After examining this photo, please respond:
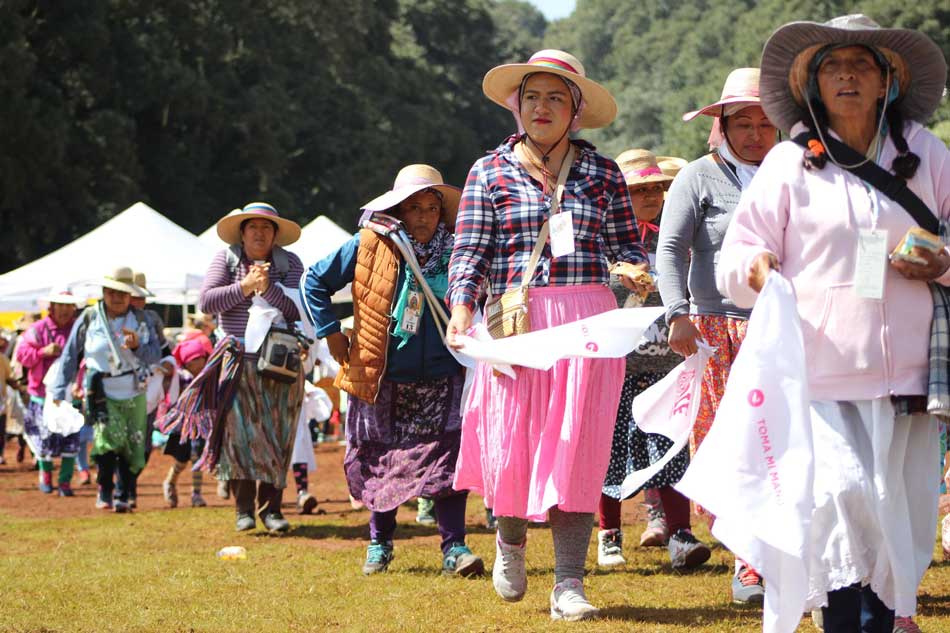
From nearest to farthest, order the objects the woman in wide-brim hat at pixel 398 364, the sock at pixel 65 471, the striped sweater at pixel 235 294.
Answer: the woman in wide-brim hat at pixel 398 364 → the striped sweater at pixel 235 294 → the sock at pixel 65 471

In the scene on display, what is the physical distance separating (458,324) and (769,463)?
1.87m

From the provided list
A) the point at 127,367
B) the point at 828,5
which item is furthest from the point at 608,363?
the point at 828,5

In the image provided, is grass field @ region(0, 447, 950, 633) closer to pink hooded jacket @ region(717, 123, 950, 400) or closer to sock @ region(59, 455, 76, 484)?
pink hooded jacket @ region(717, 123, 950, 400)

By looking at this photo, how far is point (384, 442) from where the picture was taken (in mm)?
7938

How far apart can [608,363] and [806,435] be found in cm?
184

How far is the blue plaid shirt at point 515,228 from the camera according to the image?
5992 millimetres

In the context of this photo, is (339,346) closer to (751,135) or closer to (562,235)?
(562,235)

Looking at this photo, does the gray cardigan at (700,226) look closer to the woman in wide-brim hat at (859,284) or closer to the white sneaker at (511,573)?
the white sneaker at (511,573)

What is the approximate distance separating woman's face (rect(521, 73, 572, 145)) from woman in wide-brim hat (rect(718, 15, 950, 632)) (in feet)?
5.37

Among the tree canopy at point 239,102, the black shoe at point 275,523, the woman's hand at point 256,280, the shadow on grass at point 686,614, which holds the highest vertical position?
the tree canopy at point 239,102

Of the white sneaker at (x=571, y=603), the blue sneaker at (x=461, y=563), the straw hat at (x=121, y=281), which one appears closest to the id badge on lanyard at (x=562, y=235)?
the white sneaker at (x=571, y=603)

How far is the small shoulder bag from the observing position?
591 centimetres

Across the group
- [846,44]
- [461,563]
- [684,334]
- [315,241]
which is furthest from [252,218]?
[315,241]

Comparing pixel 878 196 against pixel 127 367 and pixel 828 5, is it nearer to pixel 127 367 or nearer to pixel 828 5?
pixel 127 367
